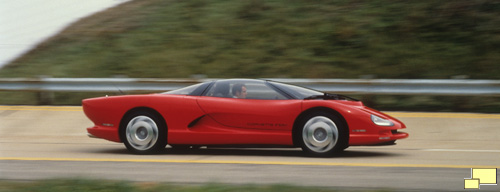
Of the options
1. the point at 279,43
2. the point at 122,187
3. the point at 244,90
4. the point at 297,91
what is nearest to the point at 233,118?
the point at 244,90

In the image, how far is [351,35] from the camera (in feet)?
55.7

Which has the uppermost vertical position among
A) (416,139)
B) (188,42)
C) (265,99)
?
(188,42)

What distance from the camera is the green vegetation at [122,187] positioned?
18.0ft

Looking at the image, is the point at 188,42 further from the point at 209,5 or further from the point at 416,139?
Answer: the point at 416,139

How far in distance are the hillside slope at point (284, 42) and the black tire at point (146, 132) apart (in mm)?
7528

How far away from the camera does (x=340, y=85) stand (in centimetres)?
1230

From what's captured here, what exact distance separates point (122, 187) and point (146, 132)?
8.73 feet

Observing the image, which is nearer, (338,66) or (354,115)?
(354,115)

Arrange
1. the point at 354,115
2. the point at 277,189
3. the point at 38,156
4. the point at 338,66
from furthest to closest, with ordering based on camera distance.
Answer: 1. the point at 338,66
2. the point at 38,156
3. the point at 354,115
4. the point at 277,189

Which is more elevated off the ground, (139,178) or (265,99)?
(265,99)

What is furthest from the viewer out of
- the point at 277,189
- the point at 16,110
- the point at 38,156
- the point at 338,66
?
the point at 338,66

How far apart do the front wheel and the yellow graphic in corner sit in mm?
1522

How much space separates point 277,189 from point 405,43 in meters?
11.6

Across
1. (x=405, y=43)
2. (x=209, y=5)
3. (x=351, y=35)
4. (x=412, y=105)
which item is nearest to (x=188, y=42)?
(x=209, y=5)
